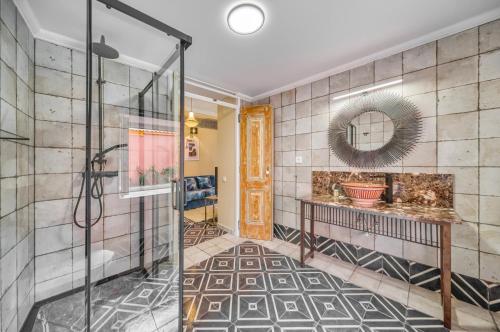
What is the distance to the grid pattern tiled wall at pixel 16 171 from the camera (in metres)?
1.19

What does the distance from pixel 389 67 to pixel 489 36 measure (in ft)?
2.24

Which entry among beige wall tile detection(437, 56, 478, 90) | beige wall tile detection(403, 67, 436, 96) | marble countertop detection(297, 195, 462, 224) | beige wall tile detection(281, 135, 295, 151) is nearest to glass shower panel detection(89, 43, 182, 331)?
marble countertop detection(297, 195, 462, 224)

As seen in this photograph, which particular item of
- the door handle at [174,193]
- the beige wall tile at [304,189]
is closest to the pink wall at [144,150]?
the door handle at [174,193]

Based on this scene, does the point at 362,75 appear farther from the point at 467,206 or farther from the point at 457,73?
the point at 467,206

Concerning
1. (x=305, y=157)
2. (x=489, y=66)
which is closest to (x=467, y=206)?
(x=489, y=66)

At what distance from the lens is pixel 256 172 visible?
3.15 metres

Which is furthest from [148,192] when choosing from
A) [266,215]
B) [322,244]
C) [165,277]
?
[322,244]

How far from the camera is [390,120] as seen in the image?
2.10 metres

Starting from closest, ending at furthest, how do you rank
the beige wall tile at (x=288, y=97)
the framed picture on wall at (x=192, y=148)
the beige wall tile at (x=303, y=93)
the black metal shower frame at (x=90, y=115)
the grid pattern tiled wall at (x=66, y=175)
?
the black metal shower frame at (x=90, y=115), the grid pattern tiled wall at (x=66, y=175), the beige wall tile at (x=303, y=93), the beige wall tile at (x=288, y=97), the framed picture on wall at (x=192, y=148)

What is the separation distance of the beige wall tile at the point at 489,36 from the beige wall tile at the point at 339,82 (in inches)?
41.7

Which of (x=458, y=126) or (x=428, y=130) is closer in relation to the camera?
(x=458, y=126)

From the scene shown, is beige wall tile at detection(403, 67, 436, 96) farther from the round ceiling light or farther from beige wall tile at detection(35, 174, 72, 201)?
beige wall tile at detection(35, 174, 72, 201)

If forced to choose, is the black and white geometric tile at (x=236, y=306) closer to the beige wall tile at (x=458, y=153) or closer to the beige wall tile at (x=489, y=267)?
the beige wall tile at (x=489, y=267)

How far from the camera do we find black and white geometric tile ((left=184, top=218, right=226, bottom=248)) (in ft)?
10.0
